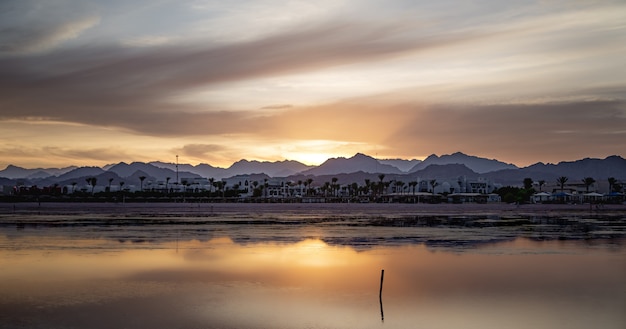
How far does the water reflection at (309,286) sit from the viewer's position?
18.9m

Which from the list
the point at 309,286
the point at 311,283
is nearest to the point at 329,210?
the point at 311,283

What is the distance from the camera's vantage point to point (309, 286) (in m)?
25.0

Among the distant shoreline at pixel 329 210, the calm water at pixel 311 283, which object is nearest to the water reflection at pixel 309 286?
the calm water at pixel 311 283

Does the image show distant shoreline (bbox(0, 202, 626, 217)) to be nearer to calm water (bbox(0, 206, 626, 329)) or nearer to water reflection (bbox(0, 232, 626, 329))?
calm water (bbox(0, 206, 626, 329))

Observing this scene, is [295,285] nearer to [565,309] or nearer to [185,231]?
[565,309]

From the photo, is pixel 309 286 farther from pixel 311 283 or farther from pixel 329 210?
pixel 329 210

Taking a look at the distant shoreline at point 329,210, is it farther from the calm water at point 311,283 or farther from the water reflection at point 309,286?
the water reflection at point 309,286

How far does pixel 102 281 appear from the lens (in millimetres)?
25406

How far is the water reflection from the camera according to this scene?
18.9 meters

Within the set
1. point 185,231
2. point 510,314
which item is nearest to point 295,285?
point 510,314

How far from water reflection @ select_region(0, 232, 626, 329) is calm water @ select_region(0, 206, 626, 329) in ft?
0.17

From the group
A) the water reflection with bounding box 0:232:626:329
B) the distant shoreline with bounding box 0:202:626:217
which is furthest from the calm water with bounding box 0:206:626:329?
the distant shoreline with bounding box 0:202:626:217

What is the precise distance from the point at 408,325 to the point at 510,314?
3.82 metres

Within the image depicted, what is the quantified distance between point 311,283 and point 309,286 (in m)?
0.69
